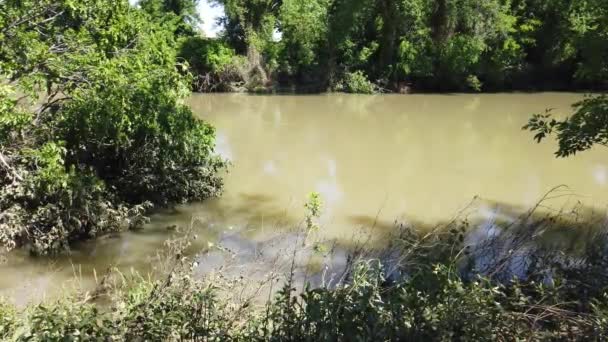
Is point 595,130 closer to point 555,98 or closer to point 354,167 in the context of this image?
point 354,167

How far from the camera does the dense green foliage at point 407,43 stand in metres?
23.7

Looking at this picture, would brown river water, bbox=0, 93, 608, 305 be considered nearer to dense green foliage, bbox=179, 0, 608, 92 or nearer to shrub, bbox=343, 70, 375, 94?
shrub, bbox=343, 70, 375, 94

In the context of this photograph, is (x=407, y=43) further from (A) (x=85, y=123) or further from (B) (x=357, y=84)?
(A) (x=85, y=123)

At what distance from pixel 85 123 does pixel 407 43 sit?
1907cm

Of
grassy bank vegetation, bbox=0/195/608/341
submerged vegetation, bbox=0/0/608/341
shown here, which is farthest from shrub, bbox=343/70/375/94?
grassy bank vegetation, bbox=0/195/608/341

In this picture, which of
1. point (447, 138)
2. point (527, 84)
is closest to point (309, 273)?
point (447, 138)

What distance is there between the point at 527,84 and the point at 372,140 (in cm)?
1475

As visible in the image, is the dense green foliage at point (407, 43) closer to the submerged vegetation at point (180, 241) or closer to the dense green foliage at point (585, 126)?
the submerged vegetation at point (180, 241)

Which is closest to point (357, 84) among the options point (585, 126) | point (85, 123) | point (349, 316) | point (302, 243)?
point (85, 123)

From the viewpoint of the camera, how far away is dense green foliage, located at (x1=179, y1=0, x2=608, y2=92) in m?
23.7

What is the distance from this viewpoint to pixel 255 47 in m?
24.1

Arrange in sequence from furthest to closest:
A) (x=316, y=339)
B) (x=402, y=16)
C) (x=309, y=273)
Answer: (x=402, y=16) → (x=309, y=273) → (x=316, y=339)

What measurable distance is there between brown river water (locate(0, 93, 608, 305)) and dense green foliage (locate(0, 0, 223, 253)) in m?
0.42

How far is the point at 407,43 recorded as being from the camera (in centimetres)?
2378
